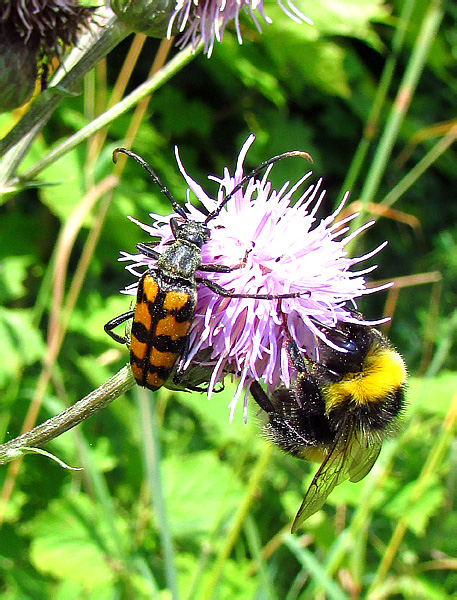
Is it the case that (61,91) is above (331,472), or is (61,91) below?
above

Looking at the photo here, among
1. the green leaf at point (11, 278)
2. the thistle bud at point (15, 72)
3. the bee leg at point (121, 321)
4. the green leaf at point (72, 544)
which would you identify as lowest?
the green leaf at point (72, 544)

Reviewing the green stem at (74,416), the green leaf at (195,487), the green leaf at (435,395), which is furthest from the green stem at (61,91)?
the green leaf at (435,395)

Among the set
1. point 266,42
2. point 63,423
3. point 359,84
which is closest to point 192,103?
point 266,42

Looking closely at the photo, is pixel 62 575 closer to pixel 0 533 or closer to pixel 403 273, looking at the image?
pixel 0 533

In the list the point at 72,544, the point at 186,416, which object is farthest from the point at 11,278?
the point at 186,416

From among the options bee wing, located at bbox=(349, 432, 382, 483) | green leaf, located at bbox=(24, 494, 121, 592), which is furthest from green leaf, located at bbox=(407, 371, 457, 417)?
green leaf, located at bbox=(24, 494, 121, 592)

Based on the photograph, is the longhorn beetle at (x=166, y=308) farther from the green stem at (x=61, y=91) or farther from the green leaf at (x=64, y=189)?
the green leaf at (x=64, y=189)

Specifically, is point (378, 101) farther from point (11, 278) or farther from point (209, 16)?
point (11, 278)

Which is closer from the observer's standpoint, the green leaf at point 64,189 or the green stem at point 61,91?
the green stem at point 61,91
